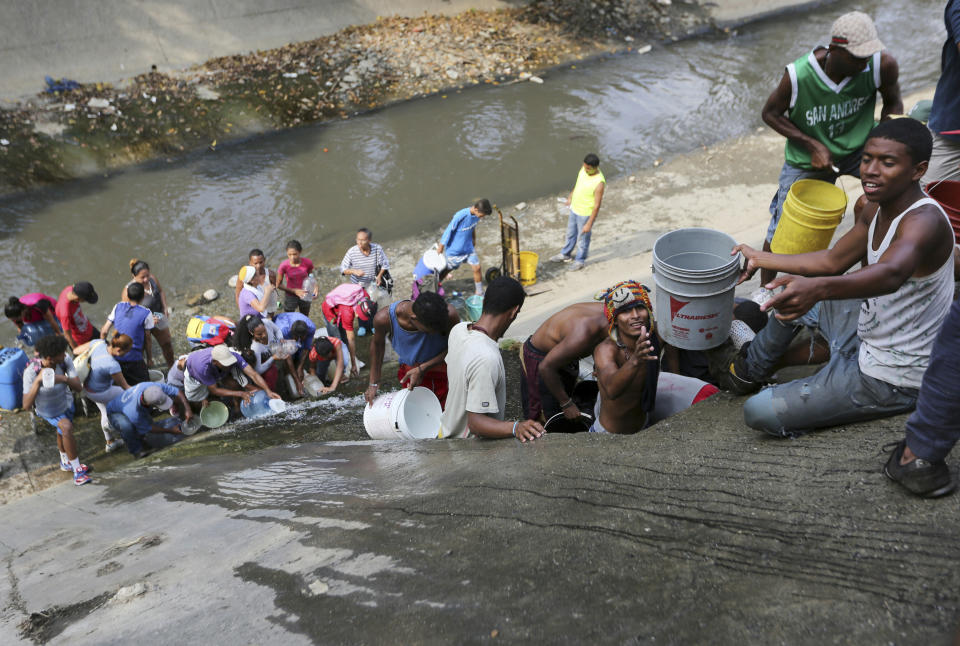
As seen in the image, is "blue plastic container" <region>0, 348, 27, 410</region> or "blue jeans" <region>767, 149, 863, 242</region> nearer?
"blue jeans" <region>767, 149, 863, 242</region>

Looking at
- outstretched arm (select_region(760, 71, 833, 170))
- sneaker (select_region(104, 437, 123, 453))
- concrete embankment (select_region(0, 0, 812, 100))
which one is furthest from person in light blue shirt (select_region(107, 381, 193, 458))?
concrete embankment (select_region(0, 0, 812, 100))

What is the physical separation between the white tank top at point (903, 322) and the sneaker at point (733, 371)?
2.59ft

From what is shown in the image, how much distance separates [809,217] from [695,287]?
82cm

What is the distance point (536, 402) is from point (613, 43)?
15288 millimetres

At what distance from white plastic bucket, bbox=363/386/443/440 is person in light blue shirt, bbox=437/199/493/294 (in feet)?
12.3

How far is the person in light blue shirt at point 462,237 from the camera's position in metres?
8.21

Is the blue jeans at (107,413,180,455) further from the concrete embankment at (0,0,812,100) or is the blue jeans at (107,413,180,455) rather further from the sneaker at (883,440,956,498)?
the concrete embankment at (0,0,812,100)

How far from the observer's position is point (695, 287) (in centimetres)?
339

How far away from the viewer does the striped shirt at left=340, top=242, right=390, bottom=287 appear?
8172 millimetres

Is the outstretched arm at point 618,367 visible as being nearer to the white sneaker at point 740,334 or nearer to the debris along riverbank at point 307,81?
the white sneaker at point 740,334

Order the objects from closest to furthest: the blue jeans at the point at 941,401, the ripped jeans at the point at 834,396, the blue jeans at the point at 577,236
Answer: the blue jeans at the point at 941,401 → the ripped jeans at the point at 834,396 → the blue jeans at the point at 577,236

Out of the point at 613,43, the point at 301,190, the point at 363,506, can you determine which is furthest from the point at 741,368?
the point at 613,43

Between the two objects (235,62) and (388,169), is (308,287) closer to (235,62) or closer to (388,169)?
(388,169)

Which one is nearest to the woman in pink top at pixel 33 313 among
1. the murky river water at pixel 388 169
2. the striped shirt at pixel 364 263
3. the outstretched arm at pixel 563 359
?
the murky river water at pixel 388 169
